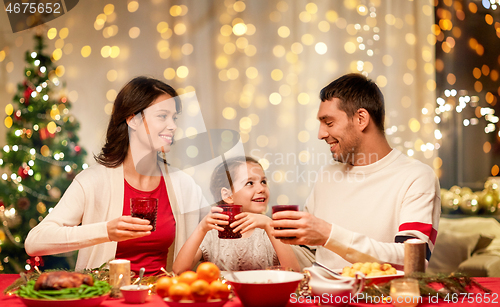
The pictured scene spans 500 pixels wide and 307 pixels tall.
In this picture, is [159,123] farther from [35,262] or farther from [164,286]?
[35,262]

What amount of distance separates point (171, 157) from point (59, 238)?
1.69m

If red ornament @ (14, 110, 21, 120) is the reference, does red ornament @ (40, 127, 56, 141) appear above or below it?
below

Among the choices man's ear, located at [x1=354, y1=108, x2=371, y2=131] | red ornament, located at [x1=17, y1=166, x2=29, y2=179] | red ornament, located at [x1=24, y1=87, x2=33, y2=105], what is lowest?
red ornament, located at [x1=17, y1=166, x2=29, y2=179]

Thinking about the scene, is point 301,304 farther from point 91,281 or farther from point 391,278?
point 91,281

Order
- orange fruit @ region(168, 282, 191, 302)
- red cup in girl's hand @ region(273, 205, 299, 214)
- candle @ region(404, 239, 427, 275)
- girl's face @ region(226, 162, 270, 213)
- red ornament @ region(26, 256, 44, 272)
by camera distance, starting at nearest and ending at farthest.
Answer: orange fruit @ region(168, 282, 191, 302) < candle @ region(404, 239, 427, 275) < red cup in girl's hand @ region(273, 205, 299, 214) < girl's face @ region(226, 162, 270, 213) < red ornament @ region(26, 256, 44, 272)

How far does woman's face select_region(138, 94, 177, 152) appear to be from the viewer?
230cm

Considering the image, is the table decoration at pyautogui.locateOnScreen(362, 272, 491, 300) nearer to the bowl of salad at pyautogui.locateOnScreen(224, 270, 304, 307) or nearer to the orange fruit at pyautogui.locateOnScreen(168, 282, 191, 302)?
the bowl of salad at pyautogui.locateOnScreen(224, 270, 304, 307)

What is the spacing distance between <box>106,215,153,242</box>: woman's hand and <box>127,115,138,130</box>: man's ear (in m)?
0.76

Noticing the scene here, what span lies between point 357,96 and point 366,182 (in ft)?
1.50

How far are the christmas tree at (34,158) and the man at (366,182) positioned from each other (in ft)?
7.94

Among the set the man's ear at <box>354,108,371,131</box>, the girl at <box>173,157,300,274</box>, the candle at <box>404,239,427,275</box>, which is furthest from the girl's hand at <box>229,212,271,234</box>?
the man's ear at <box>354,108,371,131</box>

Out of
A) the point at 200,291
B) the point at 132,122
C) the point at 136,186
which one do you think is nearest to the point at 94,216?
the point at 136,186

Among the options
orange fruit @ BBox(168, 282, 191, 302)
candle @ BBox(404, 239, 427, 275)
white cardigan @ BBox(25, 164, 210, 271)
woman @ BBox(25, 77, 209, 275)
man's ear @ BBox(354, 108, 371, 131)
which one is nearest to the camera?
orange fruit @ BBox(168, 282, 191, 302)

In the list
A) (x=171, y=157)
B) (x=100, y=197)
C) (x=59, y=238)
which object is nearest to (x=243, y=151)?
(x=171, y=157)
